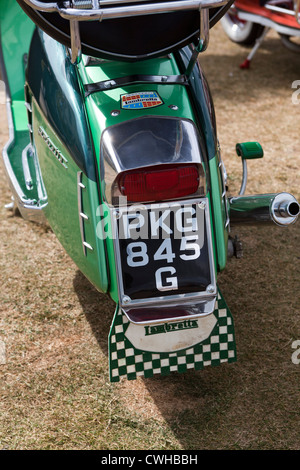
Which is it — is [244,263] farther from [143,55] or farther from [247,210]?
[143,55]

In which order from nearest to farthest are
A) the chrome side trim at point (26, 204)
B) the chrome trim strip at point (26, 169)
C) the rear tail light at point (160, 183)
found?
the rear tail light at point (160, 183) → the chrome side trim at point (26, 204) → the chrome trim strip at point (26, 169)

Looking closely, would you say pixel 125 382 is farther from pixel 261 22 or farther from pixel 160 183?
pixel 261 22

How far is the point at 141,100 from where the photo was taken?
2.06 metres

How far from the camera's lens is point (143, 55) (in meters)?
2.03

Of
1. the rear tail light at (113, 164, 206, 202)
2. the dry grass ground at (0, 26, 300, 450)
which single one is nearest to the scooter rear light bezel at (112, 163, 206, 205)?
the rear tail light at (113, 164, 206, 202)

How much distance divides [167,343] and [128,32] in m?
1.04

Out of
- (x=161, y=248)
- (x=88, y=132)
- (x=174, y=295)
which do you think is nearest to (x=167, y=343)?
(x=174, y=295)

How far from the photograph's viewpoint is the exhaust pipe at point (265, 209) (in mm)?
2211

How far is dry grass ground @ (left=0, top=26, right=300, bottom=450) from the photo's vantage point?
2139mm

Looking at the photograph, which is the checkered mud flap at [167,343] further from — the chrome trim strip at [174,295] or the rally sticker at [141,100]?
the rally sticker at [141,100]

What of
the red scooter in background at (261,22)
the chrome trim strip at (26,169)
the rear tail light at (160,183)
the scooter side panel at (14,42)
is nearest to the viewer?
the rear tail light at (160,183)

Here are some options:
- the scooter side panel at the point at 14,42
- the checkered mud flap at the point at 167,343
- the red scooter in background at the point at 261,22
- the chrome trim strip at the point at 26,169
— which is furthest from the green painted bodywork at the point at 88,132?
the red scooter in background at the point at 261,22

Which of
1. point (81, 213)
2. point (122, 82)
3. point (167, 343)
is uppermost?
point (122, 82)
